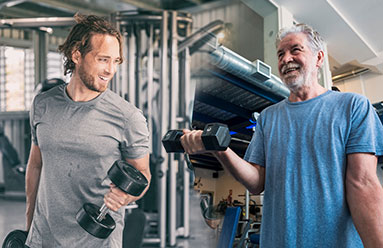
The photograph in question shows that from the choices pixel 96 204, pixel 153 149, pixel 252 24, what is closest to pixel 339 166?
pixel 153 149

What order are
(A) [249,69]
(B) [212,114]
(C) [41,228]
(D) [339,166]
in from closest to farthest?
(D) [339,166], (C) [41,228], (B) [212,114], (A) [249,69]

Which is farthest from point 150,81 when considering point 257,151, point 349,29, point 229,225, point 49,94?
point 349,29

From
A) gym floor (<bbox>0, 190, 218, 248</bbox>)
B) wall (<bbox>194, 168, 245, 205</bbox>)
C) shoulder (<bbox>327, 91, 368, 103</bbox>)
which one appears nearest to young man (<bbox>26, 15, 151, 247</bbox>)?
gym floor (<bbox>0, 190, 218, 248</bbox>)

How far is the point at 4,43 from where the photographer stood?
1.56 m

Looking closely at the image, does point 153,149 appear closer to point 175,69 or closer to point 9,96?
point 175,69

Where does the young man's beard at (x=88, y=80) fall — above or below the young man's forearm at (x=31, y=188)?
above

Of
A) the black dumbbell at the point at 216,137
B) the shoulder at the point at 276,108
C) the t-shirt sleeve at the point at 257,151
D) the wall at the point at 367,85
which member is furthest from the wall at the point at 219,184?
the wall at the point at 367,85

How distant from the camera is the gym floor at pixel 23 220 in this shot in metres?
1.46

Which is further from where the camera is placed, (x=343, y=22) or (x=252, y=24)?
(x=343, y=22)

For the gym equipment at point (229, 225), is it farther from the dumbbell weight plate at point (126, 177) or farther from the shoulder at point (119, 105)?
the shoulder at point (119, 105)

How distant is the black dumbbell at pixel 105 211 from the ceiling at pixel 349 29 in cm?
161

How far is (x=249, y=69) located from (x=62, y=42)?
1.05 m

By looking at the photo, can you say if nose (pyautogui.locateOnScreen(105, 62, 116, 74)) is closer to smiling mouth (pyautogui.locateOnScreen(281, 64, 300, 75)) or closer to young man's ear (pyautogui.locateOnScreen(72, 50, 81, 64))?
young man's ear (pyautogui.locateOnScreen(72, 50, 81, 64))

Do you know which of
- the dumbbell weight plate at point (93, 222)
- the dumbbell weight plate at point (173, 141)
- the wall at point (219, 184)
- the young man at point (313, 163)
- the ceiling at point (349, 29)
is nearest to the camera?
the dumbbell weight plate at point (173, 141)
